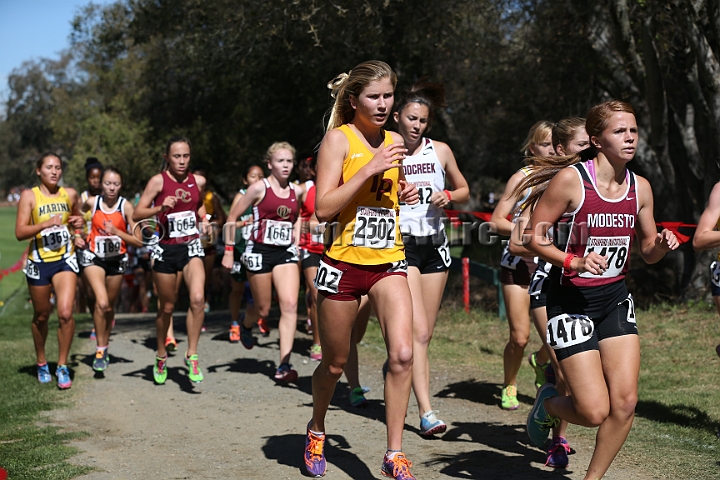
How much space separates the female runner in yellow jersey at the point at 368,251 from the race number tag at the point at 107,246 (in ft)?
15.4

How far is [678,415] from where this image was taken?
256 inches

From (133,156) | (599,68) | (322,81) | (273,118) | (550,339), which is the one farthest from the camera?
(133,156)

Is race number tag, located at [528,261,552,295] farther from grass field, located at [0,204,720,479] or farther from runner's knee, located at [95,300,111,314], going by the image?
runner's knee, located at [95,300,111,314]

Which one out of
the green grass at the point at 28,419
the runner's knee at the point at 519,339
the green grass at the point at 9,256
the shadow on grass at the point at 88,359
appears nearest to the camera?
the green grass at the point at 28,419

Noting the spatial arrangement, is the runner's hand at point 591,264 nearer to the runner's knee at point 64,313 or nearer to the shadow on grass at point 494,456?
the shadow on grass at point 494,456

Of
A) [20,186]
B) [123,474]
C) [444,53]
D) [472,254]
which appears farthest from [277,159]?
[20,186]

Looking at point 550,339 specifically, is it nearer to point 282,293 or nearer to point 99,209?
point 282,293

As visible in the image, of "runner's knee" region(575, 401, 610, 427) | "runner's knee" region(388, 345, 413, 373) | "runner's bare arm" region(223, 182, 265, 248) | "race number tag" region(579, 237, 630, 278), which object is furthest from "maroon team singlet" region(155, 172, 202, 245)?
"runner's knee" region(575, 401, 610, 427)

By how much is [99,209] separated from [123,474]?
444cm

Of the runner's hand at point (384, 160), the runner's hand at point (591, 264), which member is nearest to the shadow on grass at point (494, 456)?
the runner's hand at point (591, 264)

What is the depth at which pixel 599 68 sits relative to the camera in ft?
45.3

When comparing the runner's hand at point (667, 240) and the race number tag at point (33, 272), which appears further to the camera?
the race number tag at point (33, 272)

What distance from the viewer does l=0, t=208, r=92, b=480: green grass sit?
17.7ft

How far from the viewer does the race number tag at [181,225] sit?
812 centimetres
